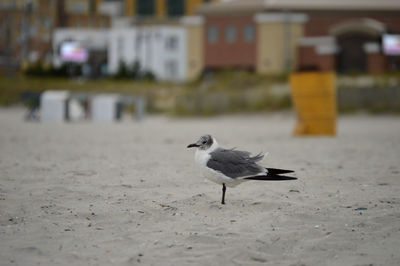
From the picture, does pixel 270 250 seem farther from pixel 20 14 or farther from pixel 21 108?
pixel 20 14

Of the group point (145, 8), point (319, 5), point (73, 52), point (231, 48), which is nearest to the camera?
point (319, 5)

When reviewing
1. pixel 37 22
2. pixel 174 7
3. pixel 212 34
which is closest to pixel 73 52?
pixel 37 22

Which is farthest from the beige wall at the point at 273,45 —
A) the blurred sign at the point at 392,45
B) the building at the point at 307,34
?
the blurred sign at the point at 392,45

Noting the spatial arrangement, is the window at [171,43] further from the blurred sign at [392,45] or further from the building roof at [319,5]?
the blurred sign at [392,45]

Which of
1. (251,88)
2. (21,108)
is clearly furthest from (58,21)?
(251,88)

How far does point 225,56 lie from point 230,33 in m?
1.72

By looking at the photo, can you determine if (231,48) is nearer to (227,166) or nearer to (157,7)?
(157,7)

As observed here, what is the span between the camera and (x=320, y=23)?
4431 centimetres

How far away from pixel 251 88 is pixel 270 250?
92.5ft

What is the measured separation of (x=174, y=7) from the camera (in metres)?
64.8

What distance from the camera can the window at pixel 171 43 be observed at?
61997 millimetres

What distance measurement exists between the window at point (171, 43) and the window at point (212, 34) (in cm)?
1444

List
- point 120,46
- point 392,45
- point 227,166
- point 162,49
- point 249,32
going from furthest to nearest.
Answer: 1. point 120,46
2. point 162,49
3. point 249,32
4. point 392,45
5. point 227,166

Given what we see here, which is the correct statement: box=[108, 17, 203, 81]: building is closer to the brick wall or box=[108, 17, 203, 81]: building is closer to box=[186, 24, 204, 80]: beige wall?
box=[186, 24, 204, 80]: beige wall
